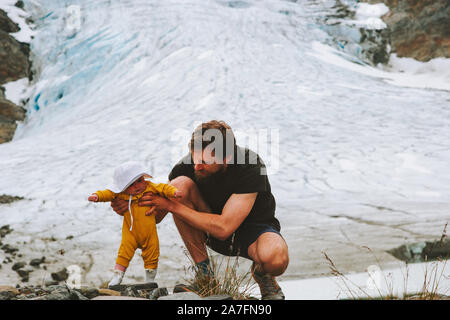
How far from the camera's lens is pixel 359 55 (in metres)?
9.96

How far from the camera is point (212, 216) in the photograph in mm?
1637

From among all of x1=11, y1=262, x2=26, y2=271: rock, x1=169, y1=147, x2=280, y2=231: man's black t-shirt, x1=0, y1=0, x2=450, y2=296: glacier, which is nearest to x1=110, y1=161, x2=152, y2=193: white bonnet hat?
x1=169, y1=147, x2=280, y2=231: man's black t-shirt

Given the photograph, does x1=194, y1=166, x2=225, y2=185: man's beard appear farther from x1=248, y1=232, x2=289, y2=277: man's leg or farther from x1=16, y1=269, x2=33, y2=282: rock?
x1=16, y1=269, x2=33, y2=282: rock

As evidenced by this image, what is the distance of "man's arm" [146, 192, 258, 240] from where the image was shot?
1605 millimetres

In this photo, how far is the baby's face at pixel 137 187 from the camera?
163 cm

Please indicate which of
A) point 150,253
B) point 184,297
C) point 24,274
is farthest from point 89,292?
point 24,274

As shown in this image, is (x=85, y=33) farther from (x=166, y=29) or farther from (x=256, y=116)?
Answer: (x=256, y=116)

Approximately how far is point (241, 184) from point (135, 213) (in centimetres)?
45

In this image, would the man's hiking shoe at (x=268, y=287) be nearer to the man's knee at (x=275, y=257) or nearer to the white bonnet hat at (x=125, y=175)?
the man's knee at (x=275, y=257)

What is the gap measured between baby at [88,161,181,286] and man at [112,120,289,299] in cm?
4

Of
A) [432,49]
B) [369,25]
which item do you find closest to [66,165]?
[369,25]

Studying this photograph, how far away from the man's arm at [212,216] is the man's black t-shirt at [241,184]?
3.2 inches

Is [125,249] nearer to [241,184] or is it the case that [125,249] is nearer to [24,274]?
[241,184]

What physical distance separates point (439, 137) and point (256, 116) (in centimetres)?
269
